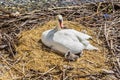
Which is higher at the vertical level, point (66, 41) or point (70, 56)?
point (66, 41)

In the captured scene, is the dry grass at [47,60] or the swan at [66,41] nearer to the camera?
the dry grass at [47,60]

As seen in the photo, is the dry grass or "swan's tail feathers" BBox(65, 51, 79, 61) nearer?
the dry grass

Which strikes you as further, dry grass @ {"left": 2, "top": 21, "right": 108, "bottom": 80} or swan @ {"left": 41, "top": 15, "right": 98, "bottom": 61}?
swan @ {"left": 41, "top": 15, "right": 98, "bottom": 61}

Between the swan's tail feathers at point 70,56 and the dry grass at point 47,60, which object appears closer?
the dry grass at point 47,60

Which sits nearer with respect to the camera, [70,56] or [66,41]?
[70,56]

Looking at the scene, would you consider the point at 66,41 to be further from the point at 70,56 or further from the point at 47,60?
the point at 47,60

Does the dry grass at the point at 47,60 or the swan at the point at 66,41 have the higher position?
the swan at the point at 66,41

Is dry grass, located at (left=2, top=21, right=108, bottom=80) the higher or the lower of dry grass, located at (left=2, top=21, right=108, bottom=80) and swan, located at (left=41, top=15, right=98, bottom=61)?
the lower

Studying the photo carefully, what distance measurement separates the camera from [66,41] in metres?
5.02

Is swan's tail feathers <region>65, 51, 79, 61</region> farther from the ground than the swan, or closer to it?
closer to it

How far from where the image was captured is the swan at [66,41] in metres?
4.98

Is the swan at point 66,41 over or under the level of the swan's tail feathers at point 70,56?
over

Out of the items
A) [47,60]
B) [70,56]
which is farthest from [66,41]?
[47,60]

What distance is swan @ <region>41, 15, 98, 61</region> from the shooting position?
16.3ft
